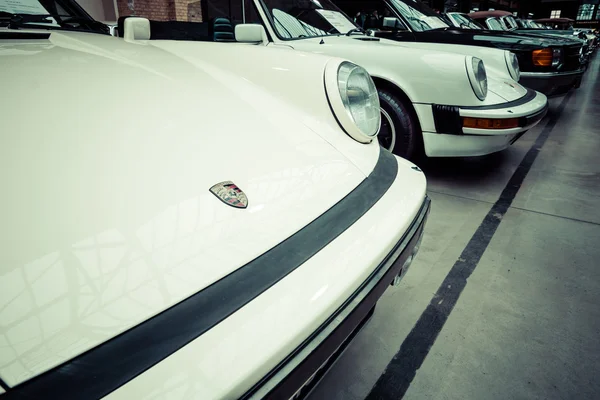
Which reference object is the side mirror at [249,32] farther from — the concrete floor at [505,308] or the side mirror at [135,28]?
the concrete floor at [505,308]

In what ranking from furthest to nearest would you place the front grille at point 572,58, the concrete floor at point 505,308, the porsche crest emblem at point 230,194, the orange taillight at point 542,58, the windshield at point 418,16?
the front grille at point 572,58 < the orange taillight at point 542,58 < the windshield at point 418,16 < the concrete floor at point 505,308 < the porsche crest emblem at point 230,194

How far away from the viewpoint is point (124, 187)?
2.12ft

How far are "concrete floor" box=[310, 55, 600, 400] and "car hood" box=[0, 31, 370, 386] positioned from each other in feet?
1.97

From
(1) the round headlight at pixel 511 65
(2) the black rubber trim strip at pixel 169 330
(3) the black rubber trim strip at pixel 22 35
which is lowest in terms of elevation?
(2) the black rubber trim strip at pixel 169 330

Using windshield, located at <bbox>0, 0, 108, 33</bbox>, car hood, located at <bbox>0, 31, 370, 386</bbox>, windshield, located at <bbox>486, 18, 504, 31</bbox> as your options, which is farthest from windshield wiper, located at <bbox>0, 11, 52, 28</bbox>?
windshield, located at <bbox>486, 18, 504, 31</bbox>

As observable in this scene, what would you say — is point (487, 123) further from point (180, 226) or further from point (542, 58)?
point (542, 58)

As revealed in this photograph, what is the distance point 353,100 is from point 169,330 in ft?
2.96

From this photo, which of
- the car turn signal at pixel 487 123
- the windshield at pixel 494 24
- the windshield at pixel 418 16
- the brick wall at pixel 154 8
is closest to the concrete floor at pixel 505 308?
the car turn signal at pixel 487 123

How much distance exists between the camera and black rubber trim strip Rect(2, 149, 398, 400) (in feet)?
1.44

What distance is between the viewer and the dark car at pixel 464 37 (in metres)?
3.14

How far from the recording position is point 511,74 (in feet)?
9.00

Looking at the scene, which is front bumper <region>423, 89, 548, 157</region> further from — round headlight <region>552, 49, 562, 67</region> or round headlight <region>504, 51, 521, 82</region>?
round headlight <region>552, 49, 562, 67</region>

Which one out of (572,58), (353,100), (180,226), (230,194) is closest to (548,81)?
(572,58)

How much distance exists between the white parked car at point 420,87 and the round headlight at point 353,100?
81cm
